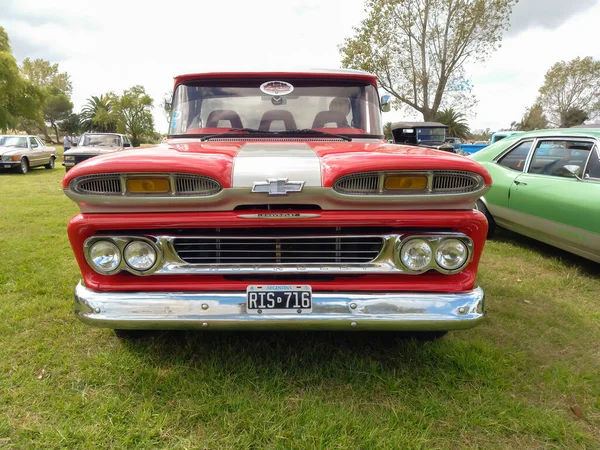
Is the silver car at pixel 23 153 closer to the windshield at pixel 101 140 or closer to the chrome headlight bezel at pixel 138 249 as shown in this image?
the windshield at pixel 101 140

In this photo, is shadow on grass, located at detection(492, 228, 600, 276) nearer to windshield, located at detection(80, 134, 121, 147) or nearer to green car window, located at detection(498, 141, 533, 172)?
green car window, located at detection(498, 141, 533, 172)

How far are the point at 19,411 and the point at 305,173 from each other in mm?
1912

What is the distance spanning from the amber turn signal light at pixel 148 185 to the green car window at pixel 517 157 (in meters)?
4.57

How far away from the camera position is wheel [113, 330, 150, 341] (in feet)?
8.98

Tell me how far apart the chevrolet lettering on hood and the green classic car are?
255 cm

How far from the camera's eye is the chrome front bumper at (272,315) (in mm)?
2066

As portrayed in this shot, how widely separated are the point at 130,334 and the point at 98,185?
1.18m

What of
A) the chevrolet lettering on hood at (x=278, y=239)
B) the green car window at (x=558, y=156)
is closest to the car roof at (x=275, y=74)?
the chevrolet lettering on hood at (x=278, y=239)

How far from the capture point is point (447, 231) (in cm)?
219

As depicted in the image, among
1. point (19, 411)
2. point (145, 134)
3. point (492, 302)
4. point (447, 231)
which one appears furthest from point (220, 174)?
point (145, 134)

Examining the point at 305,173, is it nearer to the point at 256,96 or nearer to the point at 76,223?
the point at 76,223

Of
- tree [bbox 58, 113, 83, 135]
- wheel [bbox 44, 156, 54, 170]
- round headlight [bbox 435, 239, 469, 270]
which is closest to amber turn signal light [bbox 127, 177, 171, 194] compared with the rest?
round headlight [bbox 435, 239, 469, 270]

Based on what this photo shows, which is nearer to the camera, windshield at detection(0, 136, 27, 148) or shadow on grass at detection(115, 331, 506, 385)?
shadow on grass at detection(115, 331, 506, 385)

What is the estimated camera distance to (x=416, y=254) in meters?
2.19
